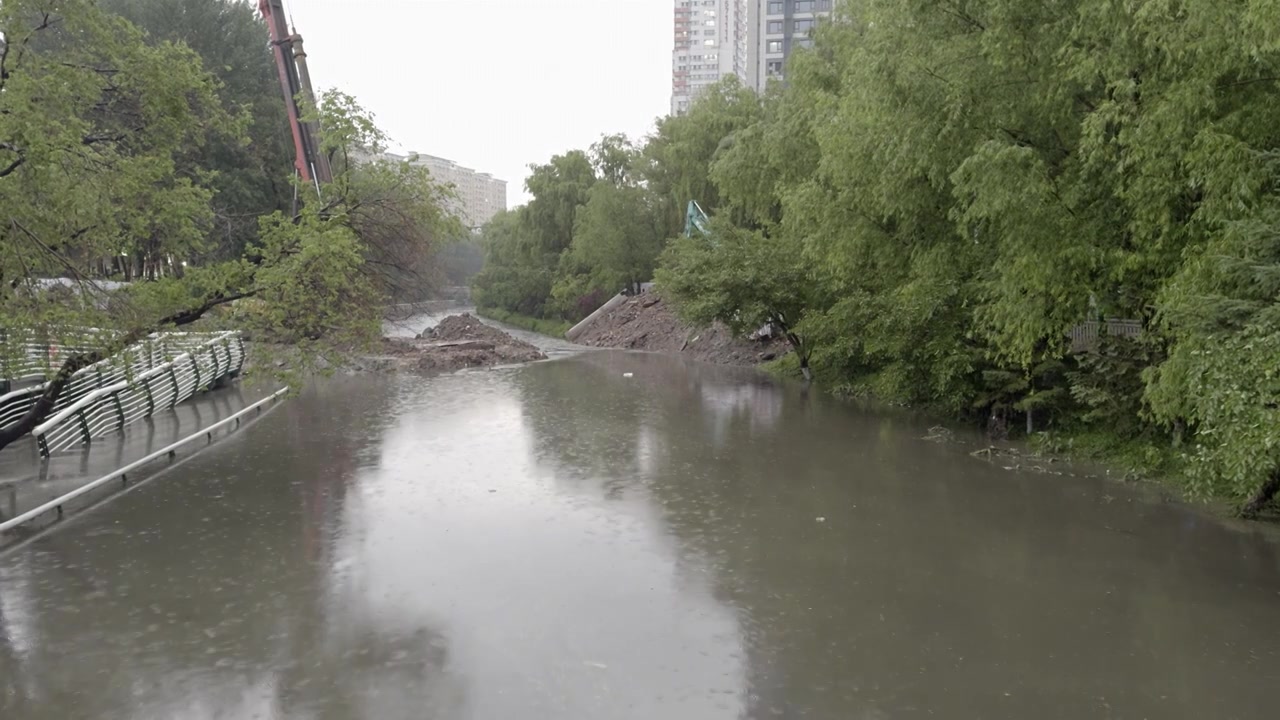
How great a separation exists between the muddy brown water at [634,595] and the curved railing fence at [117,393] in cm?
138

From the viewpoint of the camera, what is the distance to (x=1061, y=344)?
530 inches

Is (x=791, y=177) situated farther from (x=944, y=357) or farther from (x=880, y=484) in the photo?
(x=880, y=484)

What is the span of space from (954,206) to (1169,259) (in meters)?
3.67

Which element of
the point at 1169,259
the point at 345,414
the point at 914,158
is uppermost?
the point at 914,158

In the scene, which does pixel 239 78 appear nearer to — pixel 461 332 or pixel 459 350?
pixel 459 350

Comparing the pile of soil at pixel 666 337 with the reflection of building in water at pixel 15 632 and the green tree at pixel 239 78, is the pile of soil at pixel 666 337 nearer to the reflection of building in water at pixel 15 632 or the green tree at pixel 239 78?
the green tree at pixel 239 78

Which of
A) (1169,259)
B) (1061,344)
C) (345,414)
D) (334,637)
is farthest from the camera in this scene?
(345,414)

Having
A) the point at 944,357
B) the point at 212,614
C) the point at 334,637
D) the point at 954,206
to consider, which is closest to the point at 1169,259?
the point at 954,206

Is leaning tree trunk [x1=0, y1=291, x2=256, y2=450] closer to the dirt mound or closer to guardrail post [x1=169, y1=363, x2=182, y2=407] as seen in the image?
guardrail post [x1=169, y1=363, x2=182, y2=407]

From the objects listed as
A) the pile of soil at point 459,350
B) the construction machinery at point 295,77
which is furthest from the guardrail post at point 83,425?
the pile of soil at point 459,350

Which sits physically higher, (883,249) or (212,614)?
(883,249)

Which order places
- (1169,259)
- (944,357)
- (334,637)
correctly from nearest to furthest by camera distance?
(334,637)
(1169,259)
(944,357)

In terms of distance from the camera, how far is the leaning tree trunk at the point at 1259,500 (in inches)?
393

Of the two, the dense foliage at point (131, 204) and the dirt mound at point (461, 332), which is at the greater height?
the dense foliage at point (131, 204)
